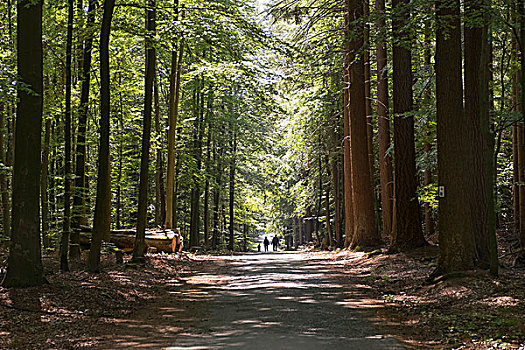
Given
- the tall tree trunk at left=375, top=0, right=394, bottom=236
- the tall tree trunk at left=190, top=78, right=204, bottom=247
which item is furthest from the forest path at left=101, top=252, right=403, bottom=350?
the tall tree trunk at left=190, top=78, right=204, bottom=247

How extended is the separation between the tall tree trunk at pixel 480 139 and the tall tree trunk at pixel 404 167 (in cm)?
417

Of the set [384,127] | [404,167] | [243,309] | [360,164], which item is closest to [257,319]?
[243,309]

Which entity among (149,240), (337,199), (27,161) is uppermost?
(27,161)

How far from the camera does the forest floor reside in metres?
6.73

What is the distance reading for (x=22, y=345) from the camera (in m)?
6.49

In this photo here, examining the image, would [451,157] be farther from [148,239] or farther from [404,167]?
[148,239]

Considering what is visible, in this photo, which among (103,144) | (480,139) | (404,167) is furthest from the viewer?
(404,167)

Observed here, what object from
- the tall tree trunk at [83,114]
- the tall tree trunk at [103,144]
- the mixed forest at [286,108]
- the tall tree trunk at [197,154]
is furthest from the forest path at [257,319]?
the tall tree trunk at [197,154]

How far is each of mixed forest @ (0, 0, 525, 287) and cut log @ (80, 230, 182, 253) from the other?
615 mm

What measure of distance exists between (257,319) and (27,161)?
4.90m

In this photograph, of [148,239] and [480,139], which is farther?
[148,239]

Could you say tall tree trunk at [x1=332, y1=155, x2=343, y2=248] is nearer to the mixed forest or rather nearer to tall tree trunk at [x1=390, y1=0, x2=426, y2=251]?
the mixed forest

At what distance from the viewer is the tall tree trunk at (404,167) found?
1599 centimetres

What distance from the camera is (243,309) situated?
29.8 feet
